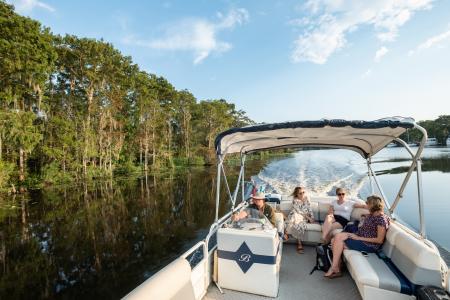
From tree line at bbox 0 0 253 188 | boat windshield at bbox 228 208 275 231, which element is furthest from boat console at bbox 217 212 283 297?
tree line at bbox 0 0 253 188

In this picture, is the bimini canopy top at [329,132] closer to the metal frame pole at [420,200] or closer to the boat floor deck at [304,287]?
the metal frame pole at [420,200]

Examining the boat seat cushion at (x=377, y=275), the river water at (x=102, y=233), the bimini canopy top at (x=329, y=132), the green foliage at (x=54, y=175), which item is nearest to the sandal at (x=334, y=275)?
the boat seat cushion at (x=377, y=275)

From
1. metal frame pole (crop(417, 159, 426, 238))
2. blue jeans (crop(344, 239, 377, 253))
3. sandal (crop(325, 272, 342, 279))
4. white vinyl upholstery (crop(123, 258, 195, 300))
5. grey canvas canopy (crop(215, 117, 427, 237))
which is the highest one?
grey canvas canopy (crop(215, 117, 427, 237))

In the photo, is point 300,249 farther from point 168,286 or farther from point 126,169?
point 126,169

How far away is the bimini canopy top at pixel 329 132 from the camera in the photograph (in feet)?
11.4

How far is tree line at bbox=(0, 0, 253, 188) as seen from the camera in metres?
17.1

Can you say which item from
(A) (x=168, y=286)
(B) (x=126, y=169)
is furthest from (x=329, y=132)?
(B) (x=126, y=169)

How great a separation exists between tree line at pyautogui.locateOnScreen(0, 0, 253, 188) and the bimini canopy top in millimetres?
16817

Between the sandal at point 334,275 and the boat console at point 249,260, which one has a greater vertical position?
the boat console at point 249,260

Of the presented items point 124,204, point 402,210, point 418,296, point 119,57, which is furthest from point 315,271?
point 119,57

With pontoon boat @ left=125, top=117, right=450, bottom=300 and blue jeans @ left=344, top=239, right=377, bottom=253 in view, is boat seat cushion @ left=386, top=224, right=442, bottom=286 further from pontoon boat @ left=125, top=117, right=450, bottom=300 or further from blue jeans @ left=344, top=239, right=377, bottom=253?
blue jeans @ left=344, top=239, right=377, bottom=253

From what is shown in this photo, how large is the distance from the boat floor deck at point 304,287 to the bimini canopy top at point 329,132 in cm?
211

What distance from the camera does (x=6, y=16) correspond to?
1678 centimetres

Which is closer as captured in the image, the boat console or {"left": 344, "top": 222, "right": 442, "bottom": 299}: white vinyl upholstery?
{"left": 344, "top": 222, "right": 442, "bottom": 299}: white vinyl upholstery
